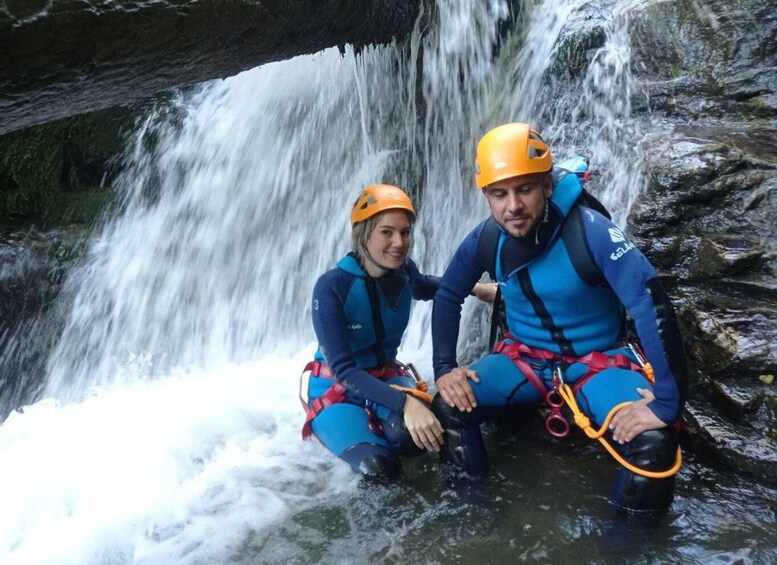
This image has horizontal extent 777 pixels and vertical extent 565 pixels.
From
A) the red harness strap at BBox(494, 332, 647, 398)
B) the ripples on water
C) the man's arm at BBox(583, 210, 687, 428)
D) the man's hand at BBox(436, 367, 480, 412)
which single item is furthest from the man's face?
the ripples on water

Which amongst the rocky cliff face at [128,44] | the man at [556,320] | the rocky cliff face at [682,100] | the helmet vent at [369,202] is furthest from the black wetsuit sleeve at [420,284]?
the rocky cliff face at [128,44]

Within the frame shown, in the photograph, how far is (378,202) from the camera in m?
4.30

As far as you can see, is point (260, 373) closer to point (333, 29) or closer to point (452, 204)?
point (452, 204)

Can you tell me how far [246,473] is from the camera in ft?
15.5

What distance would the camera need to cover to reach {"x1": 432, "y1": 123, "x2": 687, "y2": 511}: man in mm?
3352

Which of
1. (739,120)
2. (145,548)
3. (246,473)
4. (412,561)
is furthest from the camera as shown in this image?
(739,120)

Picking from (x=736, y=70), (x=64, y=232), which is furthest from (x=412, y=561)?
(x=64, y=232)

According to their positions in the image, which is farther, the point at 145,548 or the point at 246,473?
the point at 246,473

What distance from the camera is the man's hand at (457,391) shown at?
12.8 feet

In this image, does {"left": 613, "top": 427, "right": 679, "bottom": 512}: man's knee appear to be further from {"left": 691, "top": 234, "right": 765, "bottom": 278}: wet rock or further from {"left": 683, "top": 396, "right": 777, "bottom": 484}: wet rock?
{"left": 691, "top": 234, "right": 765, "bottom": 278}: wet rock

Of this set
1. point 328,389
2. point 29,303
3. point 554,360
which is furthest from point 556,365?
point 29,303

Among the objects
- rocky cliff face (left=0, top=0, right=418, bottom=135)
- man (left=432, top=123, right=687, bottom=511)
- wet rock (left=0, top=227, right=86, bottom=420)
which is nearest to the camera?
rocky cliff face (left=0, top=0, right=418, bottom=135)

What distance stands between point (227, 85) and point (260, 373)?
5356mm

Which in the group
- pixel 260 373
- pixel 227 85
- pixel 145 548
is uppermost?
pixel 227 85
